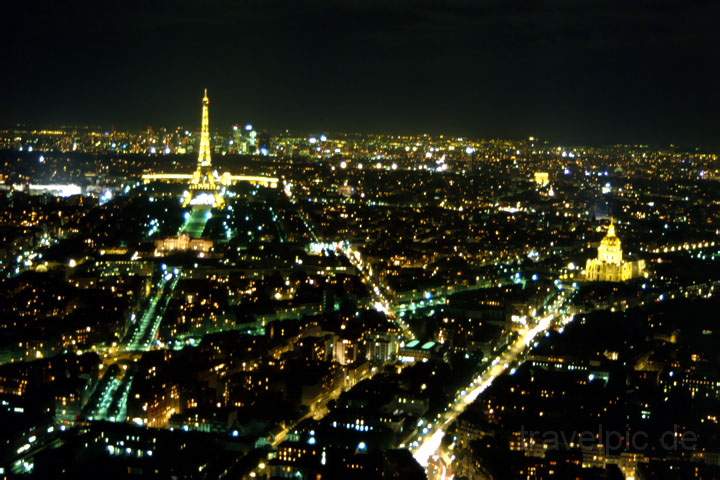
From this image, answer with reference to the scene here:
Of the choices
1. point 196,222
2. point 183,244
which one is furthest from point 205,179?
point 183,244

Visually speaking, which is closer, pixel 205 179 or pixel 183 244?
pixel 183 244

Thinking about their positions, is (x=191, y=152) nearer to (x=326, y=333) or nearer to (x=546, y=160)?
(x=546, y=160)

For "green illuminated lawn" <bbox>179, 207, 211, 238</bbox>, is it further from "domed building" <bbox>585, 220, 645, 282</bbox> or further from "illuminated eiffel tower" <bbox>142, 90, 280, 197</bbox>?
"domed building" <bbox>585, 220, 645, 282</bbox>

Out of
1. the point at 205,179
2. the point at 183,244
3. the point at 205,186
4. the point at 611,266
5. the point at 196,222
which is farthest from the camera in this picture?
the point at 205,179

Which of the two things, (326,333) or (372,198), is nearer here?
(326,333)

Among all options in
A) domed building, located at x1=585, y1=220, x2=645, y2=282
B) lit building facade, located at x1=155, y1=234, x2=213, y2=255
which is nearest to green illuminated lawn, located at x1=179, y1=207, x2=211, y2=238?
lit building facade, located at x1=155, y1=234, x2=213, y2=255

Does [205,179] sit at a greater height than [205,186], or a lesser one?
greater

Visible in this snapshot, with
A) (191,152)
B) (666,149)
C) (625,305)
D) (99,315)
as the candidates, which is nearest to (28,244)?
(99,315)

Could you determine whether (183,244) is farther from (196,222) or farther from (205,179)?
(205,179)
